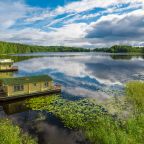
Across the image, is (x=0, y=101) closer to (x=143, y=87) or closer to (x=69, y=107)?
(x=69, y=107)

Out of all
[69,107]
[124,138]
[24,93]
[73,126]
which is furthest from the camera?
[24,93]

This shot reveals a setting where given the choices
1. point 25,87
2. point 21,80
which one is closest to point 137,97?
point 25,87

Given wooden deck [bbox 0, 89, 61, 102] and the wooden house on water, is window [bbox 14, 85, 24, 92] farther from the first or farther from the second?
wooden deck [bbox 0, 89, 61, 102]

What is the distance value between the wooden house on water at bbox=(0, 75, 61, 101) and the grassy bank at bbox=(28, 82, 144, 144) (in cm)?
351

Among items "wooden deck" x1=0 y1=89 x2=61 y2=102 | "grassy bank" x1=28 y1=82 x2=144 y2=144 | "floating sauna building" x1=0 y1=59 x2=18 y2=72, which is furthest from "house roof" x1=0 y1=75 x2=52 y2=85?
"floating sauna building" x1=0 y1=59 x2=18 y2=72

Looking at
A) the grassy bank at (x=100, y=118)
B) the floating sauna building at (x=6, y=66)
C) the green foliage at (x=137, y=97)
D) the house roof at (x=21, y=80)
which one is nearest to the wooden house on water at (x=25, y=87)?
the house roof at (x=21, y=80)

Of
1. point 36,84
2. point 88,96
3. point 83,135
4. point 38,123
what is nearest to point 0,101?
point 36,84

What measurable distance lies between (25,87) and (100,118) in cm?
2288

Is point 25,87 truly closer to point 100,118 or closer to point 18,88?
point 18,88

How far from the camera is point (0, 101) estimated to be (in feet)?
156

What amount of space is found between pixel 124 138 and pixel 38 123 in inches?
661

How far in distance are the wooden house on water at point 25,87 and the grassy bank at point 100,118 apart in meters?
3.51

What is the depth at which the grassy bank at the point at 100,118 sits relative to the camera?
83.2ft

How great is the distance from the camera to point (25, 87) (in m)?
51.5
